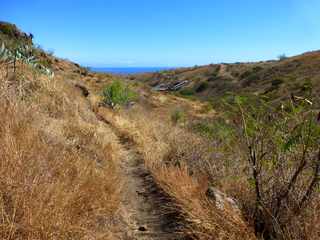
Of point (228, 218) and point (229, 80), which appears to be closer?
point (228, 218)

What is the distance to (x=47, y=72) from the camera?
11.0 m

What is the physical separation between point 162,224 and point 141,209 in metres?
0.73

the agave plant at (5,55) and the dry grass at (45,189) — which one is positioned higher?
the agave plant at (5,55)

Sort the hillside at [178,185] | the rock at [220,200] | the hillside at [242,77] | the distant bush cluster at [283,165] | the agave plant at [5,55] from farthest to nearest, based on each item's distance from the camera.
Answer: the hillside at [242,77], the agave plant at [5,55], the rock at [220,200], the distant bush cluster at [283,165], the hillside at [178,185]

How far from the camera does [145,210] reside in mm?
5742

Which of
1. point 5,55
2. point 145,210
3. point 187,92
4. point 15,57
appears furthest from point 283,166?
point 187,92

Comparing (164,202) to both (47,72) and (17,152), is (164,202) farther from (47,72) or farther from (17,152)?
(47,72)

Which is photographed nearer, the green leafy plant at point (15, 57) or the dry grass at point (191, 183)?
the dry grass at point (191, 183)

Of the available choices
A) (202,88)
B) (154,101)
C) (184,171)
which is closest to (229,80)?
(202,88)

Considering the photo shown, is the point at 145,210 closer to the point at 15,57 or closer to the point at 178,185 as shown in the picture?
the point at 178,185

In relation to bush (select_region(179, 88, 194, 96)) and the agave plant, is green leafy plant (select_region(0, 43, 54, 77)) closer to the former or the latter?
the agave plant

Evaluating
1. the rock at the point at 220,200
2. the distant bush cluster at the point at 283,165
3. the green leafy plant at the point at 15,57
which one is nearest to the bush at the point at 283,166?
the distant bush cluster at the point at 283,165

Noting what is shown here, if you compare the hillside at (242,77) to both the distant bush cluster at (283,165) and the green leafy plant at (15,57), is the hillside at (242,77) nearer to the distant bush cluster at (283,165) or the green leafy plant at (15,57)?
the green leafy plant at (15,57)

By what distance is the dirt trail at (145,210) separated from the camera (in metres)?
4.75
